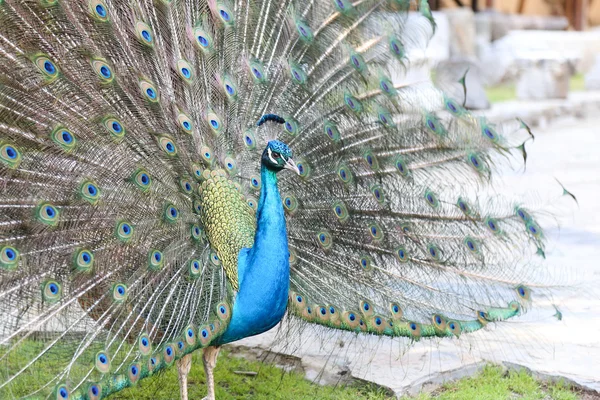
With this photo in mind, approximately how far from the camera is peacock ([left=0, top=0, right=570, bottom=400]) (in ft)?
9.00

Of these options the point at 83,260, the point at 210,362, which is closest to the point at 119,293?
the point at 83,260

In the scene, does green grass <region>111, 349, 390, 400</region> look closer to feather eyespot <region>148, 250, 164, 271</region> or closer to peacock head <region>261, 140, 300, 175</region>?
feather eyespot <region>148, 250, 164, 271</region>

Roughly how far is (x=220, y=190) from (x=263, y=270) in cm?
33

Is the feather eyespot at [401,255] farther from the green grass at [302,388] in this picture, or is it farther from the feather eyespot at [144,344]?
the feather eyespot at [144,344]

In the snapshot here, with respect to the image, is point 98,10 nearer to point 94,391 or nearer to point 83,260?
point 83,260

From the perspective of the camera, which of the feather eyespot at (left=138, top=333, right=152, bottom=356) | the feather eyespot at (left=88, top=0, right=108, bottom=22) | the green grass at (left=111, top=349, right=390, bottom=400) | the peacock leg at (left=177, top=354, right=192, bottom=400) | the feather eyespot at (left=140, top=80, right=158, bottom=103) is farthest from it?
the green grass at (left=111, top=349, right=390, bottom=400)

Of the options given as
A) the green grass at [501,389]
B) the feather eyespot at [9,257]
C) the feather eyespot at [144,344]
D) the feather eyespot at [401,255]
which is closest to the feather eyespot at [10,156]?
the feather eyespot at [9,257]

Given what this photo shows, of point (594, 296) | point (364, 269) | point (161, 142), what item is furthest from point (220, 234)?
point (594, 296)

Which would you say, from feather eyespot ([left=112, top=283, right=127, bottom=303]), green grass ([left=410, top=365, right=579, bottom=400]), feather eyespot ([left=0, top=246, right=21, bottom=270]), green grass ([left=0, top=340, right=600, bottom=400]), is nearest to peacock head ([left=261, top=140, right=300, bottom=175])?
feather eyespot ([left=112, top=283, right=127, bottom=303])

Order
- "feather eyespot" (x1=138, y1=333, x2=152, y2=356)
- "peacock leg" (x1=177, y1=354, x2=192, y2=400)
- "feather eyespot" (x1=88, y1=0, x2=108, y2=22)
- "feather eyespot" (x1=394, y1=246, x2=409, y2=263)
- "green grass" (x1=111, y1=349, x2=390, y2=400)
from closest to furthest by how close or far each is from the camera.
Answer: "feather eyespot" (x1=138, y1=333, x2=152, y2=356), "feather eyespot" (x1=88, y1=0, x2=108, y2=22), "peacock leg" (x1=177, y1=354, x2=192, y2=400), "feather eyespot" (x1=394, y1=246, x2=409, y2=263), "green grass" (x1=111, y1=349, x2=390, y2=400)

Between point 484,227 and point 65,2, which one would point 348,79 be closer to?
point 484,227

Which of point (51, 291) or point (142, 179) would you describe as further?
point (142, 179)

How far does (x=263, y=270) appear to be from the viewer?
2.91 metres

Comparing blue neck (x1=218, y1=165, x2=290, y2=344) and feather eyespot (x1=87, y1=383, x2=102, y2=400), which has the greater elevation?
blue neck (x1=218, y1=165, x2=290, y2=344)
